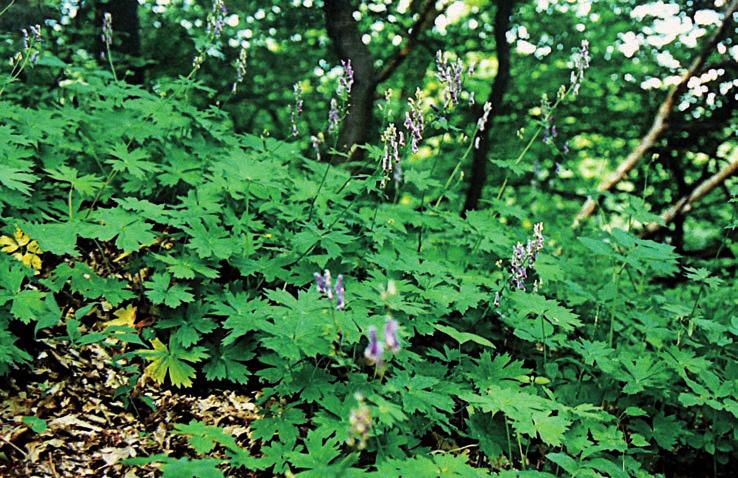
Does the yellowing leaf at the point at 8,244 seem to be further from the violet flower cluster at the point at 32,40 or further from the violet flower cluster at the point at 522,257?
the violet flower cluster at the point at 522,257

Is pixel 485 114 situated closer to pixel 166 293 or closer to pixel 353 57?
pixel 166 293

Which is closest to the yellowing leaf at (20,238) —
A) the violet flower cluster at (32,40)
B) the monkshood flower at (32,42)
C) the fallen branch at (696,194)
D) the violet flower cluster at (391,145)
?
the monkshood flower at (32,42)

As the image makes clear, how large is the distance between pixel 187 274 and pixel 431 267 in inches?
53.2

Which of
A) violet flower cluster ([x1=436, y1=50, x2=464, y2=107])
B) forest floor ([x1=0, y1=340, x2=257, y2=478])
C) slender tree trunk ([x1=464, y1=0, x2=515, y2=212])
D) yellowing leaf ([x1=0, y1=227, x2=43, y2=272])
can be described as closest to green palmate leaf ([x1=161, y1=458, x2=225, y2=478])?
forest floor ([x1=0, y1=340, x2=257, y2=478])

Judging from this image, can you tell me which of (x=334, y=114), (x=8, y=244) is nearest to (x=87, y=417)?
(x=8, y=244)

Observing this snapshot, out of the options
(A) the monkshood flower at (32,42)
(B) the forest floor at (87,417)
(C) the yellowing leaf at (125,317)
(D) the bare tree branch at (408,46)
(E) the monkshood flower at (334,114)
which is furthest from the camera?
(D) the bare tree branch at (408,46)

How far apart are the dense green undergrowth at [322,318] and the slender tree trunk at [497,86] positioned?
3.27m

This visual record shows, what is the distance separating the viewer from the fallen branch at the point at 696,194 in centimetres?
628

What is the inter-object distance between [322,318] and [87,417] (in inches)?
47.5

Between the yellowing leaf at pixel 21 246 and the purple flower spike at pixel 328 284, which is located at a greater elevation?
the purple flower spike at pixel 328 284

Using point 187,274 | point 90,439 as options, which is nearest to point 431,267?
point 187,274

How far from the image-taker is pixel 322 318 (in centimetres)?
259

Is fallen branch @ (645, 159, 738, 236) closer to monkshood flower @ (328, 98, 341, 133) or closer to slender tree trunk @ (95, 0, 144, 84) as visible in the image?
monkshood flower @ (328, 98, 341, 133)

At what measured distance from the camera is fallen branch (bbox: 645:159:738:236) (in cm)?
628
